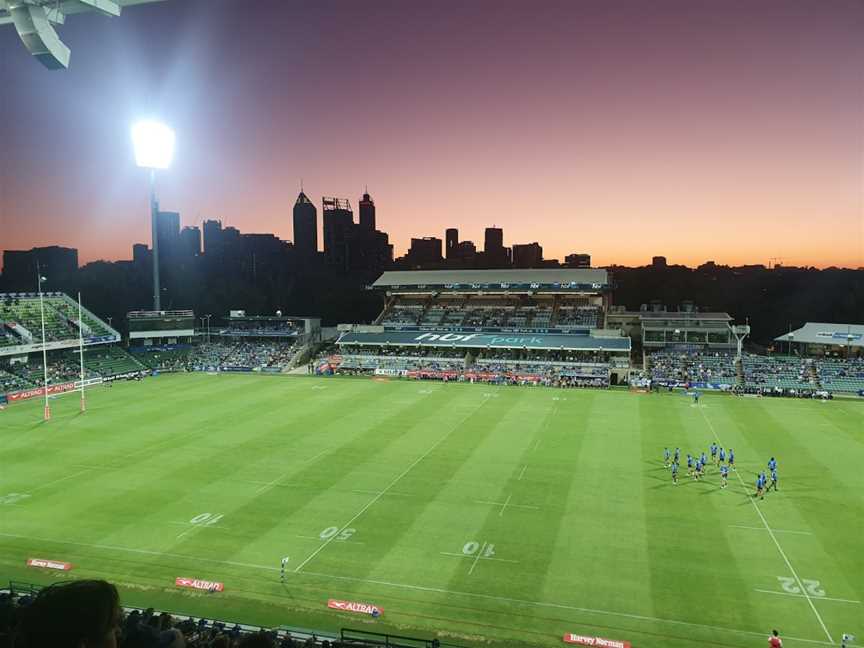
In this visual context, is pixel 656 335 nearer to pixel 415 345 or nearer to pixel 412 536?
pixel 415 345

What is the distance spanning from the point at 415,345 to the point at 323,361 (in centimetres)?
1073

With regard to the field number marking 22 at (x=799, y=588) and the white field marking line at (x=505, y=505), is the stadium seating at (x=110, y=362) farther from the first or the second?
the field number marking 22 at (x=799, y=588)

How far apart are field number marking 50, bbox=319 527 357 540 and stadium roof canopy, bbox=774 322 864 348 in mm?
57275

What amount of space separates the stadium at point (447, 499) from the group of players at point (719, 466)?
0.34 metres

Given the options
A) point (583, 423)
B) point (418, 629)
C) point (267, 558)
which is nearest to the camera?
point (418, 629)

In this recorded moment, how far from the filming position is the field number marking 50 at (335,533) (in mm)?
21828

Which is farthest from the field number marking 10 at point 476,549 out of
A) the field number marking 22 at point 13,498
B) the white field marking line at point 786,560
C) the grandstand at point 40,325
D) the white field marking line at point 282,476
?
the grandstand at point 40,325

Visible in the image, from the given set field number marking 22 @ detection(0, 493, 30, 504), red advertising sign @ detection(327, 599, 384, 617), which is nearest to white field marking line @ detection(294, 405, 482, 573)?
red advertising sign @ detection(327, 599, 384, 617)

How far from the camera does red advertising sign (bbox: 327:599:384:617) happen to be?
1712 centimetres

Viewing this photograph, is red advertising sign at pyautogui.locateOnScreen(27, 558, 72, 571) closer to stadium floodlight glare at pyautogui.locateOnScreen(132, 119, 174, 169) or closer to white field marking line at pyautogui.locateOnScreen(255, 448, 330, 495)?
white field marking line at pyautogui.locateOnScreen(255, 448, 330, 495)

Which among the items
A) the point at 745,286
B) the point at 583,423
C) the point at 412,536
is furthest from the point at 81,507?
the point at 745,286

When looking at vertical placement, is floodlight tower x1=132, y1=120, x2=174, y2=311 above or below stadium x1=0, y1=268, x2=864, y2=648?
above

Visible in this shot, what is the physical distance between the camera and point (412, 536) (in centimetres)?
2188

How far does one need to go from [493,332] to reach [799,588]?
2169 inches
